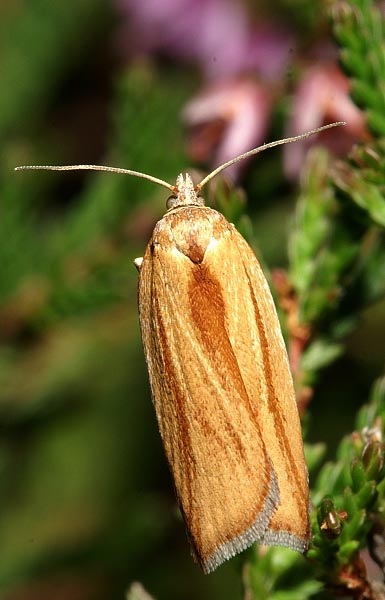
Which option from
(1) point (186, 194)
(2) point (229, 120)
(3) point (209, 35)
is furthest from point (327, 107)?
(3) point (209, 35)

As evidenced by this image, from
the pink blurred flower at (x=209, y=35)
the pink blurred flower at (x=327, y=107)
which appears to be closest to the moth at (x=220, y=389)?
the pink blurred flower at (x=327, y=107)

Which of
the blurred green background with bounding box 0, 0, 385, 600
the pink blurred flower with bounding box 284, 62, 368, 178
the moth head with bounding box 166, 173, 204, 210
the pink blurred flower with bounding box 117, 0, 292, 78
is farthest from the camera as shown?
the pink blurred flower with bounding box 117, 0, 292, 78

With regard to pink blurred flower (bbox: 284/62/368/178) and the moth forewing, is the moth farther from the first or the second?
pink blurred flower (bbox: 284/62/368/178)

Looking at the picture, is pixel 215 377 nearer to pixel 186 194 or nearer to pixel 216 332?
pixel 216 332

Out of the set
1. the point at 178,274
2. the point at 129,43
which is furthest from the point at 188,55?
the point at 178,274

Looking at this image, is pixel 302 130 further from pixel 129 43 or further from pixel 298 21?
pixel 129 43

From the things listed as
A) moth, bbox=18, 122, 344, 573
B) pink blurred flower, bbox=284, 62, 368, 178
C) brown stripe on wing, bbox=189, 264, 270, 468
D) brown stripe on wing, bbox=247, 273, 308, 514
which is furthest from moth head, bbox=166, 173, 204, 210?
pink blurred flower, bbox=284, 62, 368, 178
